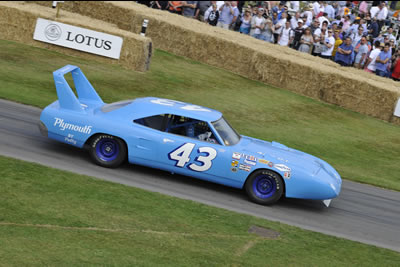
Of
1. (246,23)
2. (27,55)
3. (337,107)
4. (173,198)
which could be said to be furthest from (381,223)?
(246,23)

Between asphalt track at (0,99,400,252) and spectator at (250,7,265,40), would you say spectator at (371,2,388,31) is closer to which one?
spectator at (250,7,265,40)

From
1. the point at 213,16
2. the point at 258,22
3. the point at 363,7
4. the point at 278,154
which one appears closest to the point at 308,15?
the point at 258,22

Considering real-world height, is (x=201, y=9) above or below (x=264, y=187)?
above

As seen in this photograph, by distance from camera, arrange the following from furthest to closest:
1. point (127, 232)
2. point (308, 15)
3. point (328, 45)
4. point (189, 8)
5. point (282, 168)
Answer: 1. point (189, 8)
2. point (308, 15)
3. point (328, 45)
4. point (282, 168)
5. point (127, 232)

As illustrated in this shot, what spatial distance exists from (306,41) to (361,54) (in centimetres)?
218

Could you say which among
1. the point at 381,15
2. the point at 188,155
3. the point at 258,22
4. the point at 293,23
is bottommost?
the point at 188,155

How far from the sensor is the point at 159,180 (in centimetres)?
1116

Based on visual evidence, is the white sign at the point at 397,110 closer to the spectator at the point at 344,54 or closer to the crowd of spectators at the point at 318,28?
the crowd of spectators at the point at 318,28

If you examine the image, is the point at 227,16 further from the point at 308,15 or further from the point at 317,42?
the point at 317,42

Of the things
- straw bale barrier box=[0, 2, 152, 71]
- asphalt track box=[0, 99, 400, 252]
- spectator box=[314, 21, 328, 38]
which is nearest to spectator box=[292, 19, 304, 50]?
spectator box=[314, 21, 328, 38]

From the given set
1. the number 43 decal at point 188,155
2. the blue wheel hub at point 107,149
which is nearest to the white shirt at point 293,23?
the number 43 decal at point 188,155

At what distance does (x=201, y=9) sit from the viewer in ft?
90.5

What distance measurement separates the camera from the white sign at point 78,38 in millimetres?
19281

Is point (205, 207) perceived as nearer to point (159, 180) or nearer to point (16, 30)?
point (159, 180)
